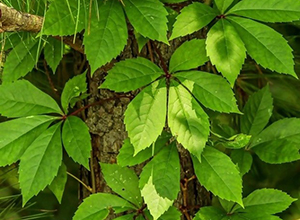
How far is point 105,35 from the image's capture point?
3.57 feet

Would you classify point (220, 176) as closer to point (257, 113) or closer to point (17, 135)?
point (257, 113)

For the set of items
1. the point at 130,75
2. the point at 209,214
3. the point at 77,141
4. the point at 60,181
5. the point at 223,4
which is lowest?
the point at 209,214

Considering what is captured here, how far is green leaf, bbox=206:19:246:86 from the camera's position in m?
1.08

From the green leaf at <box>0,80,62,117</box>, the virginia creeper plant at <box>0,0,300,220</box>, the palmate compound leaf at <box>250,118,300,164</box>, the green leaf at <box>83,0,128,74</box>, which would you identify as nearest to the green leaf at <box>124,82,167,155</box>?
the virginia creeper plant at <box>0,0,300,220</box>

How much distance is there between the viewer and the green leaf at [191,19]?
1.11 m

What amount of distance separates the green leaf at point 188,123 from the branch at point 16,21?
0.32 meters

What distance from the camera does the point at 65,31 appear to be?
3.60ft

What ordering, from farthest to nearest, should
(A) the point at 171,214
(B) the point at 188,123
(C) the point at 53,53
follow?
1. (C) the point at 53,53
2. (A) the point at 171,214
3. (B) the point at 188,123

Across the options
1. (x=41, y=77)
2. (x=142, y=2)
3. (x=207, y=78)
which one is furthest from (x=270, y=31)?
(x=41, y=77)

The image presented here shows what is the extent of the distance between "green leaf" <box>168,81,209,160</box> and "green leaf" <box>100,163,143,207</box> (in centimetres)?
20

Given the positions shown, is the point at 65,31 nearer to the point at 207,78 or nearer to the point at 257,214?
the point at 207,78

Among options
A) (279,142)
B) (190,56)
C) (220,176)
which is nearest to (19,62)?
(190,56)

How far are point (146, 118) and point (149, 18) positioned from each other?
195mm

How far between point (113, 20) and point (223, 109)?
0.92 ft
